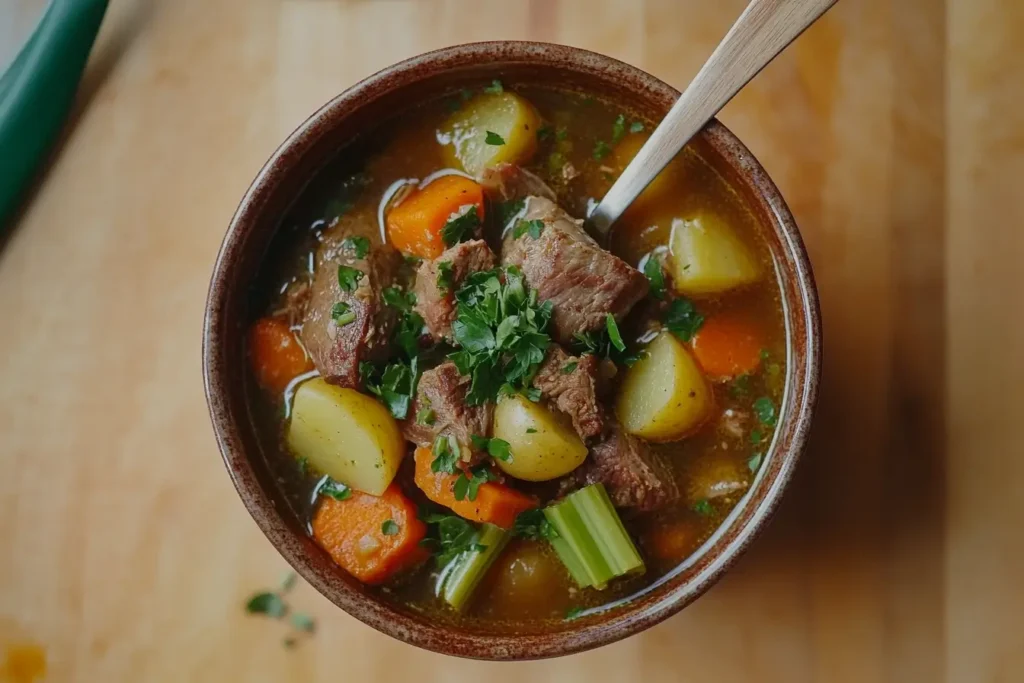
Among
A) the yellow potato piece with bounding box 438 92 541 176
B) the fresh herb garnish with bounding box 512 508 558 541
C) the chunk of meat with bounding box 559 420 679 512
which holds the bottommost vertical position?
the fresh herb garnish with bounding box 512 508 558 541

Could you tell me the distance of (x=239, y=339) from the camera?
2096 mm

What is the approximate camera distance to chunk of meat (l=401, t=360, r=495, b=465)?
78.4 inches

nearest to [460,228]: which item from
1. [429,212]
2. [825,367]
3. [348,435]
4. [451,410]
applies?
[429,212]

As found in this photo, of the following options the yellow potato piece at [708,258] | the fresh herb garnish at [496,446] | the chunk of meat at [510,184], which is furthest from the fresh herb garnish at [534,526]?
the chunk of meat at [510,184]

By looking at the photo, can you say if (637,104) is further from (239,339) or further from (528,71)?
(239,339)

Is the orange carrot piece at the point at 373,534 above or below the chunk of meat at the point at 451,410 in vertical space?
below

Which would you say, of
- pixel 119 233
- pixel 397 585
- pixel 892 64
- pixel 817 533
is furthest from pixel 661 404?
pixel 119 233

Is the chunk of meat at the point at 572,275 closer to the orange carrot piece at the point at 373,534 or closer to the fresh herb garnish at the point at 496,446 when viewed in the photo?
the fresh herb garnish at the point at 496,446

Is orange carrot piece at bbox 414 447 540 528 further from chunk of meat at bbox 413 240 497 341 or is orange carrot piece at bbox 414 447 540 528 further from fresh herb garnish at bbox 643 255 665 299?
fresh herb garnish at bbox 643 255 665 299

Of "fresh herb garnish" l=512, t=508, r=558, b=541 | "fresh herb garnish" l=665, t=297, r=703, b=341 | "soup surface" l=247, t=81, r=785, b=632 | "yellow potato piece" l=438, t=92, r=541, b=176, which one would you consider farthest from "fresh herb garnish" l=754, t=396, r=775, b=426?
"yellow potato piece" l=438, t=92, r=541, b=176

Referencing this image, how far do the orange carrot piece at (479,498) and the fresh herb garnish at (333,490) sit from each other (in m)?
0.18

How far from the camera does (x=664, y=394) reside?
2061 millimetres

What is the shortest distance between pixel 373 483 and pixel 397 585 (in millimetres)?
251

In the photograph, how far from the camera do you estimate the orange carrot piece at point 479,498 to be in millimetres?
1989
